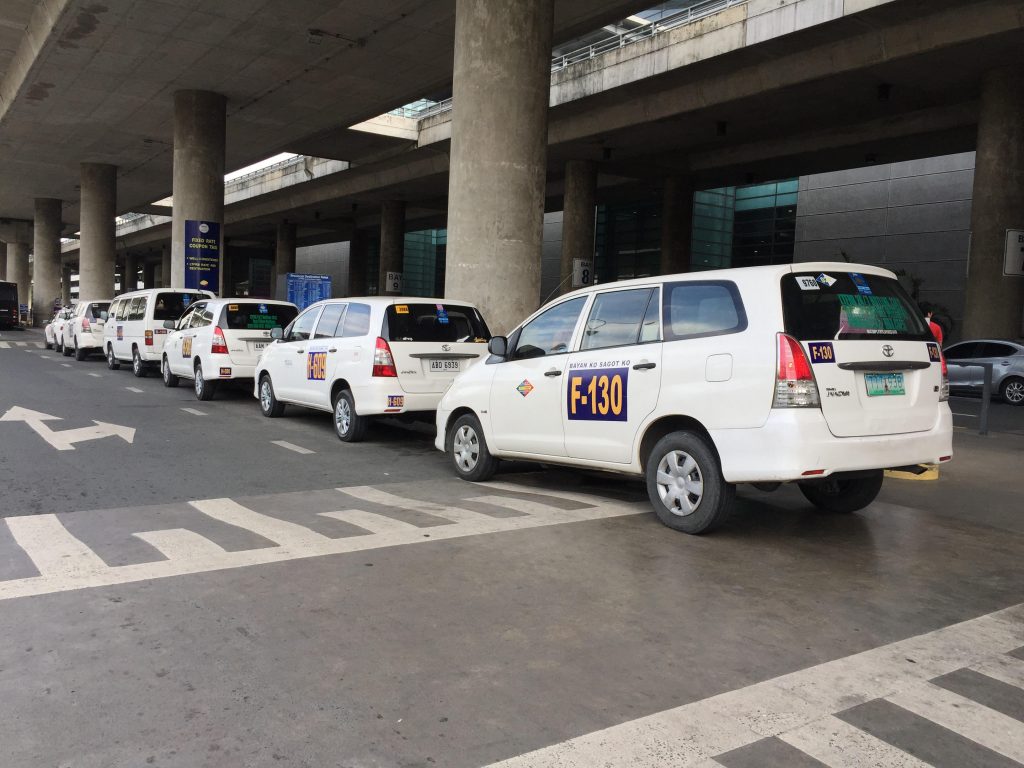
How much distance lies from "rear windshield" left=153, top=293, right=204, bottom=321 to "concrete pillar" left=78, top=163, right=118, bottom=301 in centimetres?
2221

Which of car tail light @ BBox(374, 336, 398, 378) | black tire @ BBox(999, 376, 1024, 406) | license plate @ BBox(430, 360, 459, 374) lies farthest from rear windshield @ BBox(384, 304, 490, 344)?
black tire @ BBox(999, 376, 1024, 406)

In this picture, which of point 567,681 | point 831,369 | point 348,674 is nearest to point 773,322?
point 831,369

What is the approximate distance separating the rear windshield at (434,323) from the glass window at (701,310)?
421 centimetres

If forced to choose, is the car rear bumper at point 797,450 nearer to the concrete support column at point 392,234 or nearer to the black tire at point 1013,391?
the black tire at point 1013,391

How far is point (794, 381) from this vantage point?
5.71m

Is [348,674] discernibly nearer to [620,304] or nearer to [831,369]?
[831,369]

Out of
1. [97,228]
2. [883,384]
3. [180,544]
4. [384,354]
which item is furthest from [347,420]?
[97,228]

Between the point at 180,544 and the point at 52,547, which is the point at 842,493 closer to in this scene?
the point at 180,544

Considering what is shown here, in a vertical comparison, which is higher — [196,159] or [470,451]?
[196,159]

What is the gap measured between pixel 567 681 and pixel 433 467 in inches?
220

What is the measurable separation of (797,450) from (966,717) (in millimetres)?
2354

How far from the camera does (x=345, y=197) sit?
44.2 meters

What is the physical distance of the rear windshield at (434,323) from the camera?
400 inches

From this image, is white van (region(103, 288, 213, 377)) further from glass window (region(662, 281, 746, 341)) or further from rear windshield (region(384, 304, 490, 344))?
glass window (region(662, 281, 746, 341))
